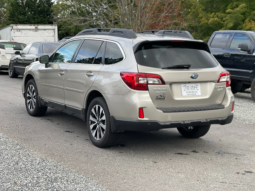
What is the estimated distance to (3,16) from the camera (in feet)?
290

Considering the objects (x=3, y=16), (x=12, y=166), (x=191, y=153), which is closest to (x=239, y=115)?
(x=191, y=153)

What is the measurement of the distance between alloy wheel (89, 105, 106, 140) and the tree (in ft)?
193

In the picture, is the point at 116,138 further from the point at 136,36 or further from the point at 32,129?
the point at 32,129

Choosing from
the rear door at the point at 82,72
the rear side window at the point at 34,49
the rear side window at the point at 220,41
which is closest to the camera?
the rear door at the point at 82,72

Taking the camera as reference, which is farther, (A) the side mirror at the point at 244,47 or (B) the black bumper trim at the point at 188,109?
(A) the side mirror at the point at 244,47

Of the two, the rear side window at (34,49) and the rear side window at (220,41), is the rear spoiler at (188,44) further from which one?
the rear side window at (34,49)

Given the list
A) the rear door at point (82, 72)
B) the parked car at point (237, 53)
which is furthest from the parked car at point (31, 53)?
the rear door at point (82, 72)

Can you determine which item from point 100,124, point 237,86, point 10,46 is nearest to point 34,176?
point 100,124

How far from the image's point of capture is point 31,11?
6347 centimetres

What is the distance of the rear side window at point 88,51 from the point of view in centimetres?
606

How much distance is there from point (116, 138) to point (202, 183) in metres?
1.62

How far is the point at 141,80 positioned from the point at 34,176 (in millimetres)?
1769

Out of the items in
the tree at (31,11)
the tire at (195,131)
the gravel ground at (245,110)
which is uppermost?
the tree at (31,11)

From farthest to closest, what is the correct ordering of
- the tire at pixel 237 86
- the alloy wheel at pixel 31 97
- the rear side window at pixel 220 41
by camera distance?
1. the tire at pixel 237 86
2. the rear side window at pixel 220 41
3. the alloy wheel at pixel 31 97
